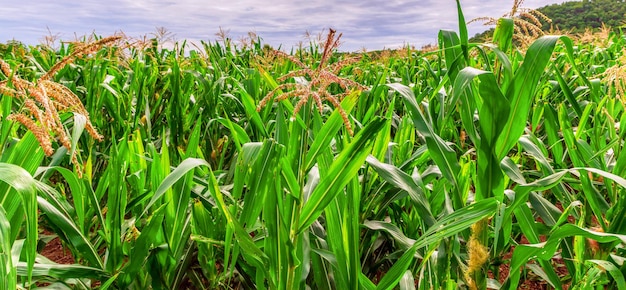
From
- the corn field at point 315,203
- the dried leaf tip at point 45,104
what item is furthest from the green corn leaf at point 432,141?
the dried leaf tip at point 45,104

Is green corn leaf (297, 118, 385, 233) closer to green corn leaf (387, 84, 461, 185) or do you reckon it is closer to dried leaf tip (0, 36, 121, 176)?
green corn leaf (387, 84, 461, 185)

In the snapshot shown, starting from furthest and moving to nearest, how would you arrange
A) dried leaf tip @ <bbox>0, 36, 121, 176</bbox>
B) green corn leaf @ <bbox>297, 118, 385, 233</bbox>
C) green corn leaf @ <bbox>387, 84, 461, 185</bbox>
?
1. green corn leaf @ <bbox>387, 84, 461, 185</bbox>
2. green corn leaf @ <bbox>297, 118, 385, 233</bbox>
3. dried leaf tip @ <bbox>0, 36, 121, 176</bbox>

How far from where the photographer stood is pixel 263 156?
100cm

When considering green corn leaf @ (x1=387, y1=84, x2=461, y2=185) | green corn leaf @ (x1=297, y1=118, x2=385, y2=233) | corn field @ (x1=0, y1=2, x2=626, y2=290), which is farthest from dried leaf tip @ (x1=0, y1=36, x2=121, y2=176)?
green corn leaf @ (x1=387, y1=84, x2=461, y2=185)

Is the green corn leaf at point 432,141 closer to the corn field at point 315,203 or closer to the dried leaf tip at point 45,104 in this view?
the corn field at point 315,203

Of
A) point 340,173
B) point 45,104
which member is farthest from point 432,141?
point 45,104

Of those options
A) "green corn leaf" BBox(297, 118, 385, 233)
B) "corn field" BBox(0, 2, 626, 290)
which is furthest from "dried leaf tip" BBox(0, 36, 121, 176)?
"green corn leaf" BBox(297, 118, 385, 233)

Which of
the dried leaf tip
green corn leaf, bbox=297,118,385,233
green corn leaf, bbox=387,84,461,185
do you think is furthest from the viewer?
green corn leaf, bbox=387,84,461,185

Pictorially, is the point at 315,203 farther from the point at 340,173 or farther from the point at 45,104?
the point at 45,104

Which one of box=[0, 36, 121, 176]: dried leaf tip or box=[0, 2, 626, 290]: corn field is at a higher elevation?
box=[0, 36, 121, 176]: dried leaf tip

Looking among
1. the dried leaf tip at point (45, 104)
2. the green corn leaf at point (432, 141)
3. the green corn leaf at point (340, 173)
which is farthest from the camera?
the green corn leaf at point (432, 141)

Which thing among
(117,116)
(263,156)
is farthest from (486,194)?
(117,116)

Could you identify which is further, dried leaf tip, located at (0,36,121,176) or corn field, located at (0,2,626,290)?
corn field, located at (0,2,626,290)

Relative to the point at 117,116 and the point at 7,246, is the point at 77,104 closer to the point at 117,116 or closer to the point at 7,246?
the point at 7,246
